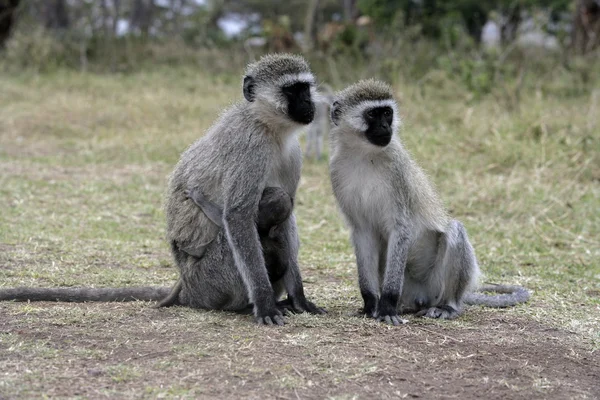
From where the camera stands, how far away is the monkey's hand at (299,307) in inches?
200

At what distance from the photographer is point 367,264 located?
5.09m

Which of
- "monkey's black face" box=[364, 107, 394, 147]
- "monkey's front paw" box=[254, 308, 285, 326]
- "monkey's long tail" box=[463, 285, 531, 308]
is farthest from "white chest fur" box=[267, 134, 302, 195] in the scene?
"monkey's long tail" box=[463, 285, 531, 308]

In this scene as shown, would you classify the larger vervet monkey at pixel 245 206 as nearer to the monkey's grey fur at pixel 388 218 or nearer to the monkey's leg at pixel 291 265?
the monkey's leg at pixel 291 265

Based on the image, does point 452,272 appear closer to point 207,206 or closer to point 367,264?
point 367,264

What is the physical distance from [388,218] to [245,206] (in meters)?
0.91

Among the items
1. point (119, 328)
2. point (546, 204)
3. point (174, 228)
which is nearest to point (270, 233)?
point (174, 228)

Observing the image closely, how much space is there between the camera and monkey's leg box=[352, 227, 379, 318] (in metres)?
5.03

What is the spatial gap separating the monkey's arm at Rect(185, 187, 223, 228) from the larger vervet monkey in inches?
1.0

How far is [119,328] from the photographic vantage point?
4.47 metres

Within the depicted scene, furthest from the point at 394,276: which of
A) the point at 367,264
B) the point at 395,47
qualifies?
the point at 395,47

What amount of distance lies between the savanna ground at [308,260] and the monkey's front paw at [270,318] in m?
0.09

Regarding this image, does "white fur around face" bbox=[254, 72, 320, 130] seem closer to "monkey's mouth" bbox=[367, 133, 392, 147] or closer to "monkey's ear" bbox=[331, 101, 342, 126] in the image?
"monkey's ear" bbox=[331, 101, 342, 126]

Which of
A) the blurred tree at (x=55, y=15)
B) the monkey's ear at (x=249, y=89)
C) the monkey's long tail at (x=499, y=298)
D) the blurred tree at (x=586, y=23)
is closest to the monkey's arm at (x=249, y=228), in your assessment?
the monkey's ear at (x=249, y=89)

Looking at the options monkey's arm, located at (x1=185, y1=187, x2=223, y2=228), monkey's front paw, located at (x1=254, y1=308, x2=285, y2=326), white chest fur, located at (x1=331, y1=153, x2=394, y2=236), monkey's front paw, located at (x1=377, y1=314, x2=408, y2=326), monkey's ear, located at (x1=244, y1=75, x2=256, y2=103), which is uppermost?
monkey's ear, located at (x1=244, y1=75, x2=256, y2=103)
